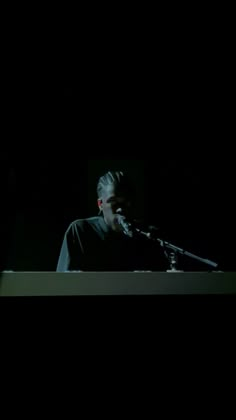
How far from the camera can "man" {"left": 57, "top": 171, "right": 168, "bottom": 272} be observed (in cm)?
219

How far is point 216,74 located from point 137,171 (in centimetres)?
67

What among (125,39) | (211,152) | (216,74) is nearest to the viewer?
(125,39)

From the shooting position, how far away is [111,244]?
2.20m

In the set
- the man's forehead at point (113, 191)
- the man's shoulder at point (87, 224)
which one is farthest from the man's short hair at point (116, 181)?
the man's shoulder at point (87, 224)

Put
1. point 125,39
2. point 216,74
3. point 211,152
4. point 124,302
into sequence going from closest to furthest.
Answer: point 124,302 → point 125,39 → point 216,74 → point 211,152

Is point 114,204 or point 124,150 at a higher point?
point 124,150

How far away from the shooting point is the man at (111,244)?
2188 mm

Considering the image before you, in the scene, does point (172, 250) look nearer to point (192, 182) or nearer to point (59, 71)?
point (192, 182)

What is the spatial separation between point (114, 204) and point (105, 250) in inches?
9.5

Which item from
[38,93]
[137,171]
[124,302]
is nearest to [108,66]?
[38,93]

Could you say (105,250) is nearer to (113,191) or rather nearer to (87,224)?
(87,224)

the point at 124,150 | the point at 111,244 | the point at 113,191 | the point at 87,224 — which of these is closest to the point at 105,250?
the point at 111,244

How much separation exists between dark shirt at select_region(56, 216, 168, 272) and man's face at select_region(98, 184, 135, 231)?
0.12ft

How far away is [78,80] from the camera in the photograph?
225cm
